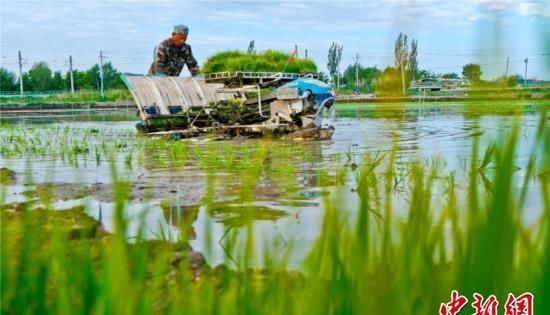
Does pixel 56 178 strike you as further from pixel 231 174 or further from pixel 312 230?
pixel 312 230

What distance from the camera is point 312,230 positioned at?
2176 millimetres

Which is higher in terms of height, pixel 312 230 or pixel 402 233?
pixel 402 233

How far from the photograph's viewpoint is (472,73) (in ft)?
1.69

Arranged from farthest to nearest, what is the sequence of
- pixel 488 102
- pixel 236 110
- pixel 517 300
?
pixel 236 110
pixel 517 300
pixel 488 102

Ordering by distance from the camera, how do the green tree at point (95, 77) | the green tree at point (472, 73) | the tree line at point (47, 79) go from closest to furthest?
the green tree at point (472, 73) → the tree line at point (47, 79) → the green tree at point (95, 77)

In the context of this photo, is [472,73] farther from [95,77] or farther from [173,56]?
[173,56]

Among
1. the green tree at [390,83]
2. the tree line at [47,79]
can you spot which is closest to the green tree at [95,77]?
the tree line at [47,79]

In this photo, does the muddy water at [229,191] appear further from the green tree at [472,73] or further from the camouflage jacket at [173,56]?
the camouflage jacket at [173,56]

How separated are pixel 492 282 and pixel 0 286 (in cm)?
73

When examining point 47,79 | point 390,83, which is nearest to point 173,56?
point 47,79

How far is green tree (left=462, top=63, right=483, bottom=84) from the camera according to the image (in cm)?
49

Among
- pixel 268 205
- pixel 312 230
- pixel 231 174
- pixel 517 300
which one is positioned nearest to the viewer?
pixel 517 300

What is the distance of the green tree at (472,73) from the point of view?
49 cm

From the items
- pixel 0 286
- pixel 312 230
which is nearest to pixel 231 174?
pixel 312 230
